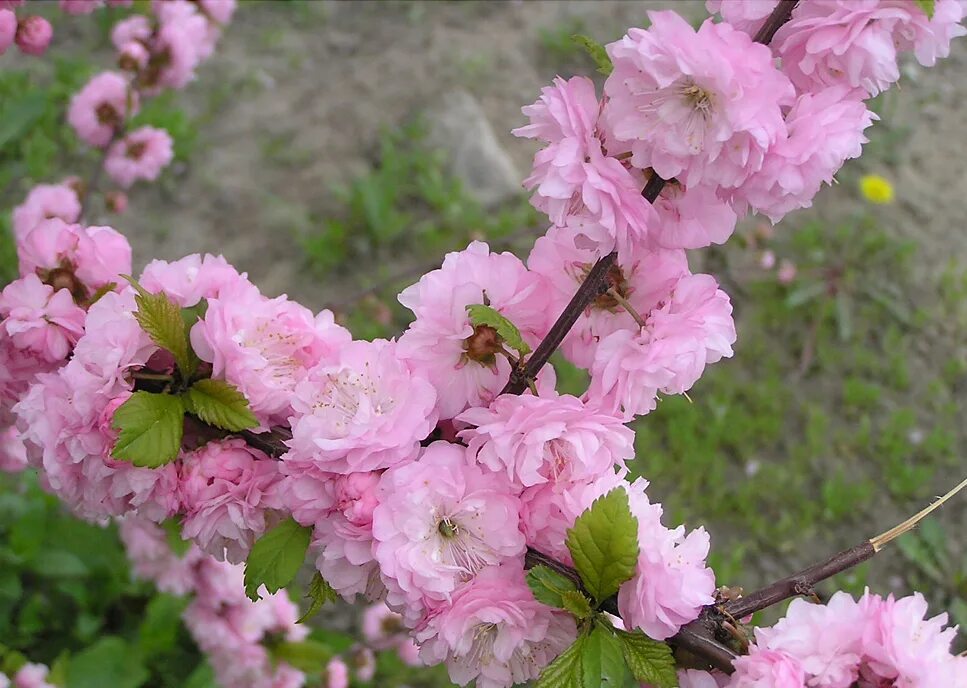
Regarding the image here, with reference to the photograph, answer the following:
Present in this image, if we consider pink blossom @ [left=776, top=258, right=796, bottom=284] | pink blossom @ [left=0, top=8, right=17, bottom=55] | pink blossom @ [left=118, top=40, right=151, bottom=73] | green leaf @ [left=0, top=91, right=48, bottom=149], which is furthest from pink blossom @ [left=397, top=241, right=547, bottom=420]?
pink blossom @ [left=776, top=258, right=796, bottom=284]

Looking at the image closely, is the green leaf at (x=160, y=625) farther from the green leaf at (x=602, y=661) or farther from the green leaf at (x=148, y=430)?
the green leaf at (x=602, y=661)

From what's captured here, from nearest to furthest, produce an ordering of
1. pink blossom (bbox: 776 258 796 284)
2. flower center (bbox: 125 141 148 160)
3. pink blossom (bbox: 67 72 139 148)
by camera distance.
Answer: pink blossom (bbox: 67 72 139 148), flower center (bbox: 125 141 148 160), pink blossom (bbox: 776 258 796 284)

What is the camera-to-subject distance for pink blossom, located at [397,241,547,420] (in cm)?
89

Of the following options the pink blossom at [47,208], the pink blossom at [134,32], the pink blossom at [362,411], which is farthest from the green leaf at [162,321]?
the pink blossom at [134,32]

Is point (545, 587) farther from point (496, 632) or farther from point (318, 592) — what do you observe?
point (318, 592)

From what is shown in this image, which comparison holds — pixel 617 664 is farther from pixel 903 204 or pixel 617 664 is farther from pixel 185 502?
pixel 903 204

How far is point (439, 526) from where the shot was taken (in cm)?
86

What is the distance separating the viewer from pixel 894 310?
10.4 ft

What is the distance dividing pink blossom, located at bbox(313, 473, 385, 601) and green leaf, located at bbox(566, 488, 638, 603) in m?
0.18

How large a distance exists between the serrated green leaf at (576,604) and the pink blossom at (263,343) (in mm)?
322

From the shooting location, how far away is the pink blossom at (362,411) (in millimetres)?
832

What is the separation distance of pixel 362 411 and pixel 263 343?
18 centimetres

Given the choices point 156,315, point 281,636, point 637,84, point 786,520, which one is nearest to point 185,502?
point 156,315

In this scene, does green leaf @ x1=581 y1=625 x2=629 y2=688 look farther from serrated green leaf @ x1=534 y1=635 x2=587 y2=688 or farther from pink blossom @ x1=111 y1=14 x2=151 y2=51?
pink blossom @ x1=111 y1=14 x2=151 y2=51
